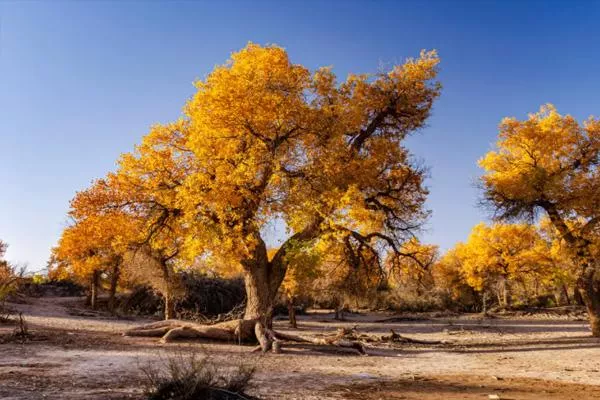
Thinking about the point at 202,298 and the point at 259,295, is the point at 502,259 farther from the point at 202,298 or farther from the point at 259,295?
the point at 259,295

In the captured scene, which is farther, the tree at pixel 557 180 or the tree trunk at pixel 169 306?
the tree trunk at pixel 169 306

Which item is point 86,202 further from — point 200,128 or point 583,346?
point 583,346

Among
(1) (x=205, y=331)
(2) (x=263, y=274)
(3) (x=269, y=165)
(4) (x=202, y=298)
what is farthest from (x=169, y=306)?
(3) (x=269, y=165)

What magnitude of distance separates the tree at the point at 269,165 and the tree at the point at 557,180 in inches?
283

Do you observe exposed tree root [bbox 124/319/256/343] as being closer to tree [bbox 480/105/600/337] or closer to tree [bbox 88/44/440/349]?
tree [bbox 88/44/440/349]

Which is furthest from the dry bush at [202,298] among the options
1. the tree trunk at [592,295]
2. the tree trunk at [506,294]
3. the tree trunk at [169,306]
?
the tree trunk at [506,294]

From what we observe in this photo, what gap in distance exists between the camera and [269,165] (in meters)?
17.1

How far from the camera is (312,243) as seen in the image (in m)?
17.0

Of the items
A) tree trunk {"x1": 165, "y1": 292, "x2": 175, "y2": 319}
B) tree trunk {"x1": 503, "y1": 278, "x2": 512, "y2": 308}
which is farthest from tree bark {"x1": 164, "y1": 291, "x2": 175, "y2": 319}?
tree trunk {"x1": 503, "y1": 278, "x2": 512, "y2": 308}

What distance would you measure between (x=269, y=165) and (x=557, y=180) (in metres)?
13.2

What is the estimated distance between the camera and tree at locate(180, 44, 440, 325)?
54.1 ft

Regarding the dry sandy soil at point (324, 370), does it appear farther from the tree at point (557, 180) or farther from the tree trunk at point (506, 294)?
the tree trunk at point (506, 294)

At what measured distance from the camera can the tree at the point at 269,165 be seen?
54.1ft

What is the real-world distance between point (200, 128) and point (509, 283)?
47658 mm
